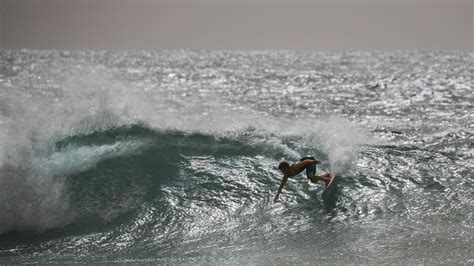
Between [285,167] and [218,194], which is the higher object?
[285,167]

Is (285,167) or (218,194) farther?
(218,194)

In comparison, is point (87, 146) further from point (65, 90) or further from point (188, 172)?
point (65, 90)

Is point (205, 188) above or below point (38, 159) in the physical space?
below

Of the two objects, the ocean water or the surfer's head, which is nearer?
the ocean water

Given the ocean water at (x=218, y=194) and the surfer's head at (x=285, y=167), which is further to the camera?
the surfer's head at (x=285, y=167)

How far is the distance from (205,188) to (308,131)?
188 inches

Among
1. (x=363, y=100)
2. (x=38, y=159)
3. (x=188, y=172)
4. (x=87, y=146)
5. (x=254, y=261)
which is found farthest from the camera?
(x=363, y=100)

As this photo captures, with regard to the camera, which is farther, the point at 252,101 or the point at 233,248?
the point at 252,101

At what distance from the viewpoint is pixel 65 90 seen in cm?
3903

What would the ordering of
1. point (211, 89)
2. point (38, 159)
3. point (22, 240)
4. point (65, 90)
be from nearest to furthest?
point (22, 240) → point (38, 159) → point (65, 90) → point (211, 89)

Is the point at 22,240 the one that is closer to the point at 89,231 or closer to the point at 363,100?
the point at 89,231

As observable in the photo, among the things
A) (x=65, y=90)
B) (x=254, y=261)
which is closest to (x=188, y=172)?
(x=254, y=261)

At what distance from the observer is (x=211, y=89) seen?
147 feet

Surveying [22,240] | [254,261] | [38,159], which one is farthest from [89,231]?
[254,261]
